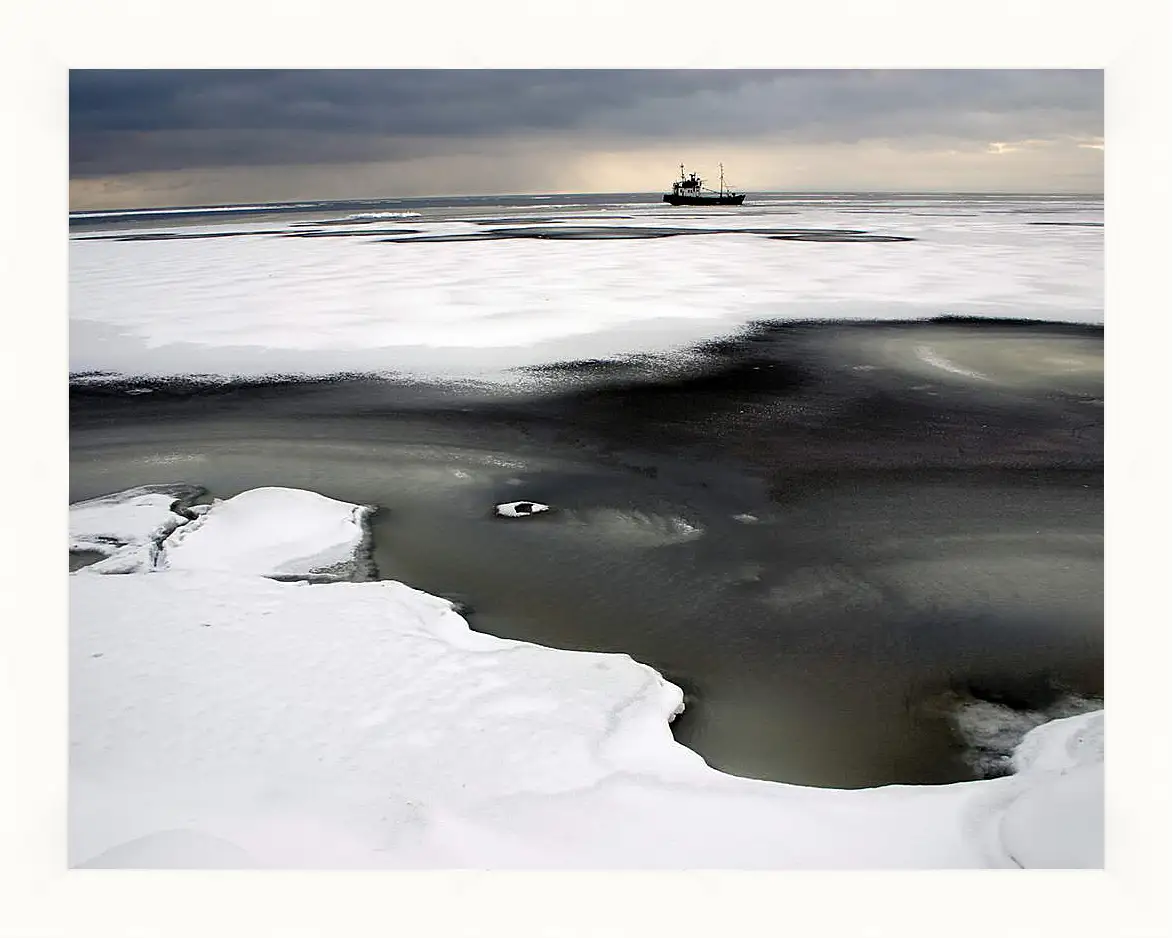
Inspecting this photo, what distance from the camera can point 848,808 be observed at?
2.79m

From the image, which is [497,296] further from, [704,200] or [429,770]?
[704,200]

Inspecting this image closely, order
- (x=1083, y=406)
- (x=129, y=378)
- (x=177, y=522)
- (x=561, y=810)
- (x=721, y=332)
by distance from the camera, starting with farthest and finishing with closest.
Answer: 1. (x=721, y=332)
2. (x=129, y=378)
3. (x=1083, y=406)
4. (x=177, y=522)
5. (x=561, y=810)

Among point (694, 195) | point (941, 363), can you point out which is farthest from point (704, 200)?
point (941, 363)

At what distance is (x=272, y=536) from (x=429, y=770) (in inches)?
81.9

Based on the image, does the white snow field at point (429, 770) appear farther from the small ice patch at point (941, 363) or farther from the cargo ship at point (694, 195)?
the cargo ship at point (694, 195)

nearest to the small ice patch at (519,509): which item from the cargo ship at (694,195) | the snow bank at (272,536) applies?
the snow bank at (272,536)

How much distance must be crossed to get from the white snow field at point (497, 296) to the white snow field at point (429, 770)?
4.36 metres

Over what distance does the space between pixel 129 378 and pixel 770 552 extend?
548 cm

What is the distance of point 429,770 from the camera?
2879 mm

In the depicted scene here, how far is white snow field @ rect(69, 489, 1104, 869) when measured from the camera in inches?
102

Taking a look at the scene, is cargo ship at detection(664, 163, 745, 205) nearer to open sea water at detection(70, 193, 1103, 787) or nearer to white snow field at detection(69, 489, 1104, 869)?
open sea water at detection(70, 193, 1103, 787)
